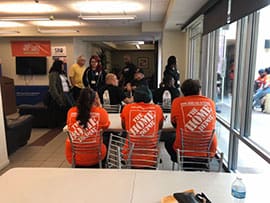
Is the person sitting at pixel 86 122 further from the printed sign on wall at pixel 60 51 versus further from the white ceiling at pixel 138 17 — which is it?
the printed sign on wall at pixel 60 51

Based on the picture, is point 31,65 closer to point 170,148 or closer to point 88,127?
point 88,127

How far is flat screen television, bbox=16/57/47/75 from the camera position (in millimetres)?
8688

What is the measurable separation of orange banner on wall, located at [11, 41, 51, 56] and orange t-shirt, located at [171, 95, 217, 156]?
696cm

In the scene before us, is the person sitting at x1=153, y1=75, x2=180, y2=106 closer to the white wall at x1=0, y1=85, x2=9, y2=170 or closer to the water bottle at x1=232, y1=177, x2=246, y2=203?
the white wall at x1=0, y1=85, x2=9, y2=170

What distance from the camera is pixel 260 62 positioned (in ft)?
9.95

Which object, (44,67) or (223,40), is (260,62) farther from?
(44,67)

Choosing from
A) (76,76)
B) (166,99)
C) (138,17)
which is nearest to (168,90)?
(166,99)

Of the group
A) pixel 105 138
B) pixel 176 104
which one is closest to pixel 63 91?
pixel 105 138

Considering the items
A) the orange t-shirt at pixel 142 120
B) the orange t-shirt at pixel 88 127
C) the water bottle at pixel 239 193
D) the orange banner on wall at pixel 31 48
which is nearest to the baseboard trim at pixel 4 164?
the orange t-shirt at pixel 88 127

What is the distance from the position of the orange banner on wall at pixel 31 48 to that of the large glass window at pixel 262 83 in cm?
708

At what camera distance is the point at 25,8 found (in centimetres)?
546

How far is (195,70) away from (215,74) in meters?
1.76

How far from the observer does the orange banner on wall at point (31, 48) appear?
869 centimetres

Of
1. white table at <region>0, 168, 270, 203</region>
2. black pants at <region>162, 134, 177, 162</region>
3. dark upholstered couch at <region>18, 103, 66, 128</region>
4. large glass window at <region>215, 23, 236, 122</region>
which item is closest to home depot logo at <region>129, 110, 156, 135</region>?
black pants at <region>162, 134, 177, 162</region>
